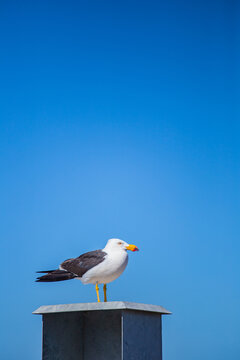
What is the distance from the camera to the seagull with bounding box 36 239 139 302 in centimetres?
579

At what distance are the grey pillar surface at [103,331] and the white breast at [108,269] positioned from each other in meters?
0.35

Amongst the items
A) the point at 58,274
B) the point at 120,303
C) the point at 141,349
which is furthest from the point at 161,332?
the point at 58,274

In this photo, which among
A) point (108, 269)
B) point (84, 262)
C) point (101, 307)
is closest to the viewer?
point (101, 307)

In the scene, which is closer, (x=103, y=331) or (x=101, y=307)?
(x=101, y=307)

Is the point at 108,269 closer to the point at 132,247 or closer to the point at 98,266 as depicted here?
the point at 98,266

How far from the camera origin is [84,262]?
5.89 meters

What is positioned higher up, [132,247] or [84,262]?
[132,247]

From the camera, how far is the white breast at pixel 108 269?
5773 mm

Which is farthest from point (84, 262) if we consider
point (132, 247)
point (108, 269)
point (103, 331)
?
point (103, 331)

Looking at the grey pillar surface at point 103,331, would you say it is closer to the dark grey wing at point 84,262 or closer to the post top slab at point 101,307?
the post top slab at point 101,307

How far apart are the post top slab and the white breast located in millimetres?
545

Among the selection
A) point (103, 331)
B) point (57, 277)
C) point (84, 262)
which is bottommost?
point (103, 331)

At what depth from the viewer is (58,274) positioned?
593 cm

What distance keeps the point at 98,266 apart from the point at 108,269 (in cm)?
12
